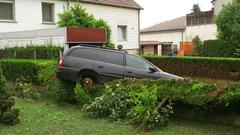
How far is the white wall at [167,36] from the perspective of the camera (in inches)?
2138

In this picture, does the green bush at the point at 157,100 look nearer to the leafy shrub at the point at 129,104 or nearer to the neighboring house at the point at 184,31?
the leafy shrub at the point at 129,104

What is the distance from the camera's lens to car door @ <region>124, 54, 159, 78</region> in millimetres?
14266

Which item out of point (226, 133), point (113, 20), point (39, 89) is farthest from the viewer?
point (113, 20)

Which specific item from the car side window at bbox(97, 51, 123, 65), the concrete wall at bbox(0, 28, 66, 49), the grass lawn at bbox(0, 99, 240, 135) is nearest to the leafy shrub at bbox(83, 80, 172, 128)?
the grass lawn at bbox(0, 99, 240, 135)

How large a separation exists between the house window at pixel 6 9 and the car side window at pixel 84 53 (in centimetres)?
Answer: 1206

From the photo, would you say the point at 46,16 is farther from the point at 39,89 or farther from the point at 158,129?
the point at 158,129

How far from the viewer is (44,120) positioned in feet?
34.1

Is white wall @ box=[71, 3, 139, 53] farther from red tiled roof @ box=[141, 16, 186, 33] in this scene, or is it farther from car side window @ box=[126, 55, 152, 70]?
red tiled roof @ box=[141, 16, 186, 33]

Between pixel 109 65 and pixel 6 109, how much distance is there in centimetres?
502

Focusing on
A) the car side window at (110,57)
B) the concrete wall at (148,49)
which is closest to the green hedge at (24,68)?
the car side window at (110,57)

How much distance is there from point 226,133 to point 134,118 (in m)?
2.12

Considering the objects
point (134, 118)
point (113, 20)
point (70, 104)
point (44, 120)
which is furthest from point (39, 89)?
point (113, 20)

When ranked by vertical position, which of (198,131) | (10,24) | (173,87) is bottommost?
(198,131)

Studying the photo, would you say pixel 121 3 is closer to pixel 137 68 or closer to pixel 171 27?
pixel 137 68
